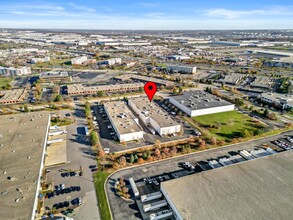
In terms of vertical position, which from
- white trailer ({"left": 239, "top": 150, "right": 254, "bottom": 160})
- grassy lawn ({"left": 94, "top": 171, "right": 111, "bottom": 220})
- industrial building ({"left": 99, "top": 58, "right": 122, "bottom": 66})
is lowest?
grassy lawn ({"left": 94, "top": 171, "right": 111, "bottom": 220})

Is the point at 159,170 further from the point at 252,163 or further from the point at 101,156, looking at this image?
the point at 252,163

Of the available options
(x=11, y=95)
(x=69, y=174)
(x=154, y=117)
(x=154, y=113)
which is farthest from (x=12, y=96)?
(x=154, y=117)

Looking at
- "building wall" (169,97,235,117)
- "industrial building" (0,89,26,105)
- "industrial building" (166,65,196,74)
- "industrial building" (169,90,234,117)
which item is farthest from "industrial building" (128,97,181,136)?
"industrial building" (166,65,196,74)

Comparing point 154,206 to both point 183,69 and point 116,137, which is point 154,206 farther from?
point 183,69

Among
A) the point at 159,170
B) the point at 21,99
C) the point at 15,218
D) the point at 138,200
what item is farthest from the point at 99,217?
the point at 21,99

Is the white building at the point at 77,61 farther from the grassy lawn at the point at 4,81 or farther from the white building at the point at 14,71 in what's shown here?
the grassy lawn at the point at 4,81

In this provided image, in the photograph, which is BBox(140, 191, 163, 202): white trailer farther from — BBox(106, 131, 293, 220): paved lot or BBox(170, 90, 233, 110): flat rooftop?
BBox(170, 90, 233, 110): flat rooftop

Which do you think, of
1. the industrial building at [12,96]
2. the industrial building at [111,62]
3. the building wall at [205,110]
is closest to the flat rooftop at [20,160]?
the industrial building at [12,96]
